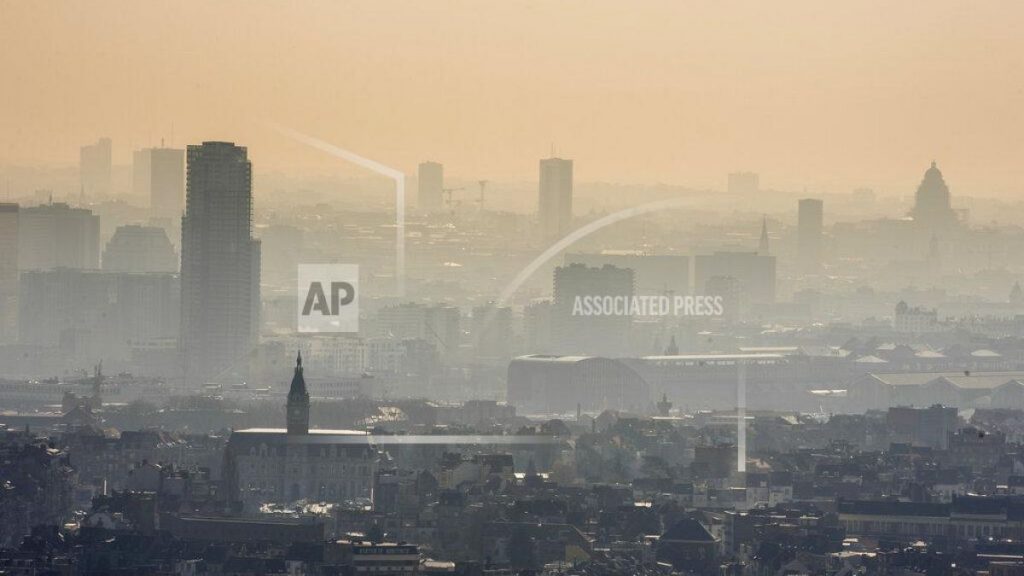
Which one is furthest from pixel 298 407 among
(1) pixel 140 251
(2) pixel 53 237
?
(2) pixel 53 237

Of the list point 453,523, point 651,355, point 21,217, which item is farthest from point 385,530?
point 21,217

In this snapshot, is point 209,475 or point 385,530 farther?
point 209,475

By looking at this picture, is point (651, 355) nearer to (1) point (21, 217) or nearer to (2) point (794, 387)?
(2) point (794, 387)

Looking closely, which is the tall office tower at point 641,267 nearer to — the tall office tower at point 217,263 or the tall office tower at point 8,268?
the tall office tower at point 8,268

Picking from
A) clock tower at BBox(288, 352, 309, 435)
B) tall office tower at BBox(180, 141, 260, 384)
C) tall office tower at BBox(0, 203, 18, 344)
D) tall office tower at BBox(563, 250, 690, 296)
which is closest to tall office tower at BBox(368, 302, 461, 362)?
tall office tower at BBox(0, 203, 18, 344)

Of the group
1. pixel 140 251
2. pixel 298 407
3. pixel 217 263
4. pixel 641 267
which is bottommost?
pixel 298 407

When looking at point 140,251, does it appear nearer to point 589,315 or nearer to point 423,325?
point 423,325

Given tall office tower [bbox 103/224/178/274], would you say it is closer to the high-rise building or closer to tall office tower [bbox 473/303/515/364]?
the high-rise building
